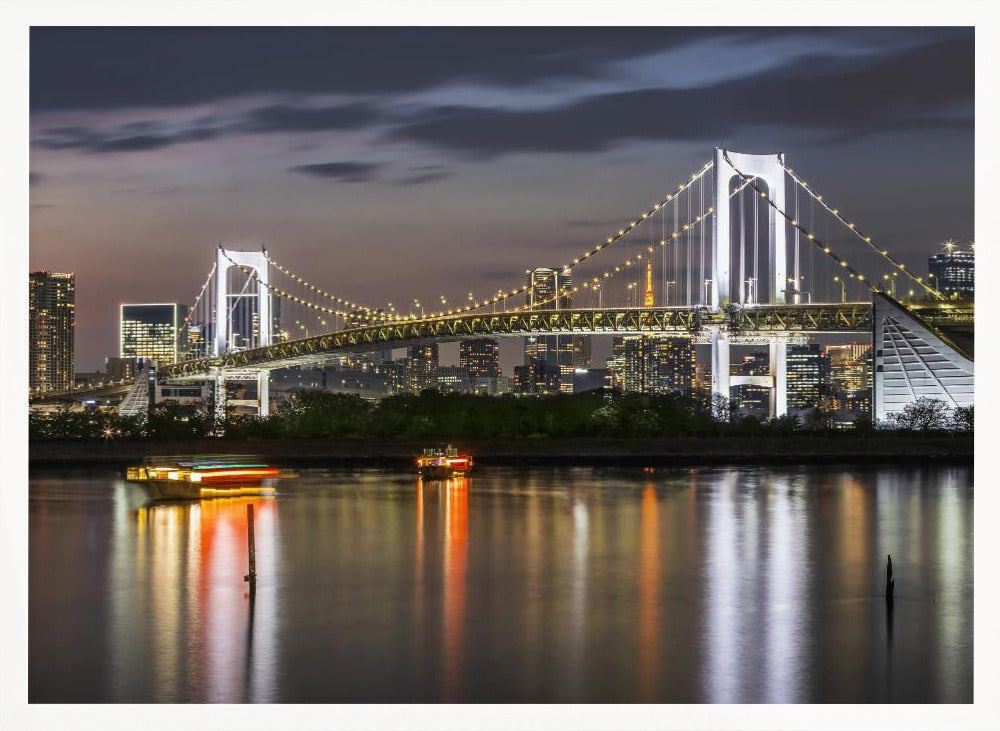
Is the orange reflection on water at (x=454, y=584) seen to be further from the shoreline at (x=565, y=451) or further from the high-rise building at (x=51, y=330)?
the high-rise building at (x=51, y=330)

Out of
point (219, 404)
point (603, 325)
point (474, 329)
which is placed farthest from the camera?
point (219, 404)

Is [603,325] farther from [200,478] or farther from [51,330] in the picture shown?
[51,330]

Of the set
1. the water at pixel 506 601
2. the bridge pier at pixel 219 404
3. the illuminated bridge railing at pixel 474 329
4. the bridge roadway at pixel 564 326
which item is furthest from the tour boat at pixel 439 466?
the bridge pier at pixel 219 404

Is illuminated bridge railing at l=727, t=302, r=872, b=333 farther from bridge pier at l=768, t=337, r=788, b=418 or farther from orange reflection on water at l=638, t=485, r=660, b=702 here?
orange reflection on water at l=638, t=485, r=660, b=702

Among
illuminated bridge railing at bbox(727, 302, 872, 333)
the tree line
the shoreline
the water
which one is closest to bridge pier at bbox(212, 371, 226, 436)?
the tree line

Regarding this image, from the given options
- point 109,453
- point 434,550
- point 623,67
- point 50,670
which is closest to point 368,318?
point 109,453

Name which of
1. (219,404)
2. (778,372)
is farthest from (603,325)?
(219,404)
